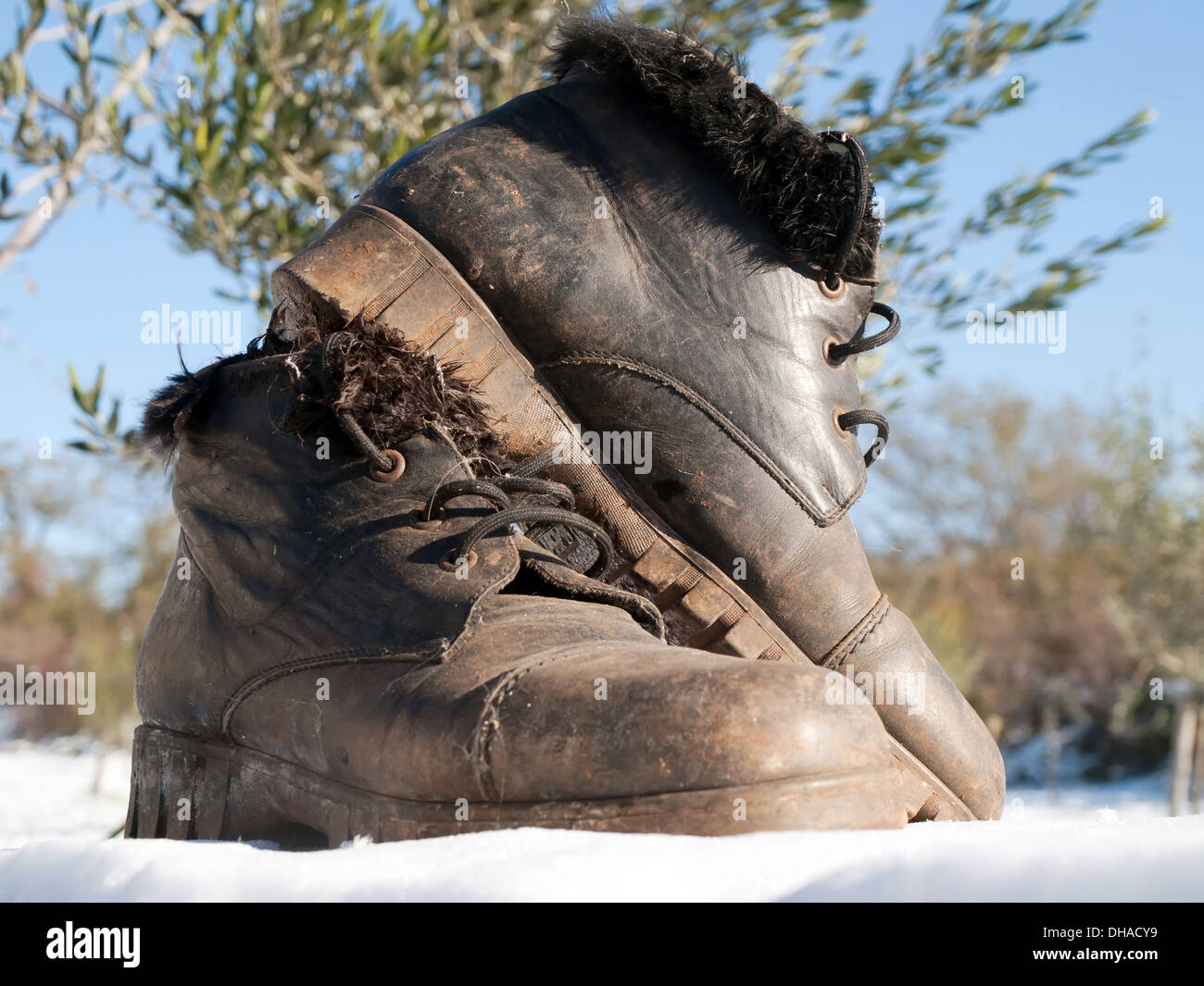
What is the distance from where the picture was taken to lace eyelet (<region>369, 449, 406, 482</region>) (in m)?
1.54

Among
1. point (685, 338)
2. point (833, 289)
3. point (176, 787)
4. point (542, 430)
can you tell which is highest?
point (833, 289)

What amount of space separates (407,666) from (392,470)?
1.05 ft

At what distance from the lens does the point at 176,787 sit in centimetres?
163

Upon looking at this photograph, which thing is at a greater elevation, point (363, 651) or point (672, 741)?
point (363, 651)

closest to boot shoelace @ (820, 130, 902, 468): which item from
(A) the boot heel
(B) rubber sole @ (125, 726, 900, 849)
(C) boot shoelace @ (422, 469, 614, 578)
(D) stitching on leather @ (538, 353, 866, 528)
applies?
(D) stitching on leather @ (538, 353, 866, 528)

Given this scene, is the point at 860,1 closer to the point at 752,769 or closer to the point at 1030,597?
the point at 752,769

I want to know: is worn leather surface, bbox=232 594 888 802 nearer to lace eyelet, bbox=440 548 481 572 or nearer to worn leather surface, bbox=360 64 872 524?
lace eyelet, bbox=440 548 481 572

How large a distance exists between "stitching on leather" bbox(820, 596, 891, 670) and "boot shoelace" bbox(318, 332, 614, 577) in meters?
0.48

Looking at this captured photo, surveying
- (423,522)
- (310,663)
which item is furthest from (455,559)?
(310,663)

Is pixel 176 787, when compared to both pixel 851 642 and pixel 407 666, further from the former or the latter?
pixel 851 642

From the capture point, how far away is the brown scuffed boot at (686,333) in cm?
181
